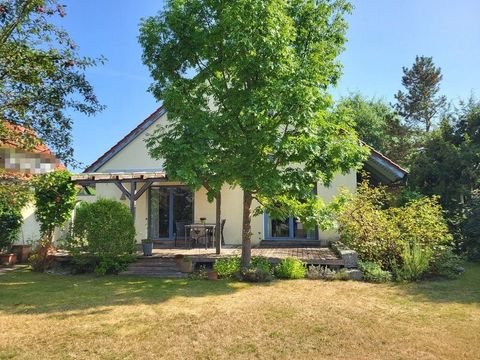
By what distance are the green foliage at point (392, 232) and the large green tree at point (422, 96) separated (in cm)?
2995

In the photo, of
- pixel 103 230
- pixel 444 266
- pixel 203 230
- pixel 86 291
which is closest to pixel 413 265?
pixel 444 266

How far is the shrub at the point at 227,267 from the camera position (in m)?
10.7

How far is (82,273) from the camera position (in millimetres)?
12164

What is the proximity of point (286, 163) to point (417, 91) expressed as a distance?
3437cm

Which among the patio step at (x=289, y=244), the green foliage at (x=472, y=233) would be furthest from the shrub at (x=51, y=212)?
the green foliage at (x=472, y=233)

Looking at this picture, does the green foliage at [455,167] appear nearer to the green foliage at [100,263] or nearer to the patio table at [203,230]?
the patio table at [203,230]

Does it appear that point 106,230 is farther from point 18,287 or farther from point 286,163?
point 286,163

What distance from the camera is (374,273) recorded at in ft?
33.6

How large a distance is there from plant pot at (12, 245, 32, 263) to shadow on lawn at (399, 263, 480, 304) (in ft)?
43.7

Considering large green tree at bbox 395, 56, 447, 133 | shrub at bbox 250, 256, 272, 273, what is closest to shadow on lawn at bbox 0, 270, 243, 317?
shrub at bbox 250, 256, 272, 273

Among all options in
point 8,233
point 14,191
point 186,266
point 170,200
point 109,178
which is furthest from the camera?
point 170,200

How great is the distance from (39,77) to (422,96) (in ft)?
133

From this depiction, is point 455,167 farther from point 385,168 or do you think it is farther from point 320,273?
point 320,273

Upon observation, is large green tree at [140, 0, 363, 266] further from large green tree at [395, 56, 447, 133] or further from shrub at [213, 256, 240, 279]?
large green tree at [395, 56, 447, 133]
